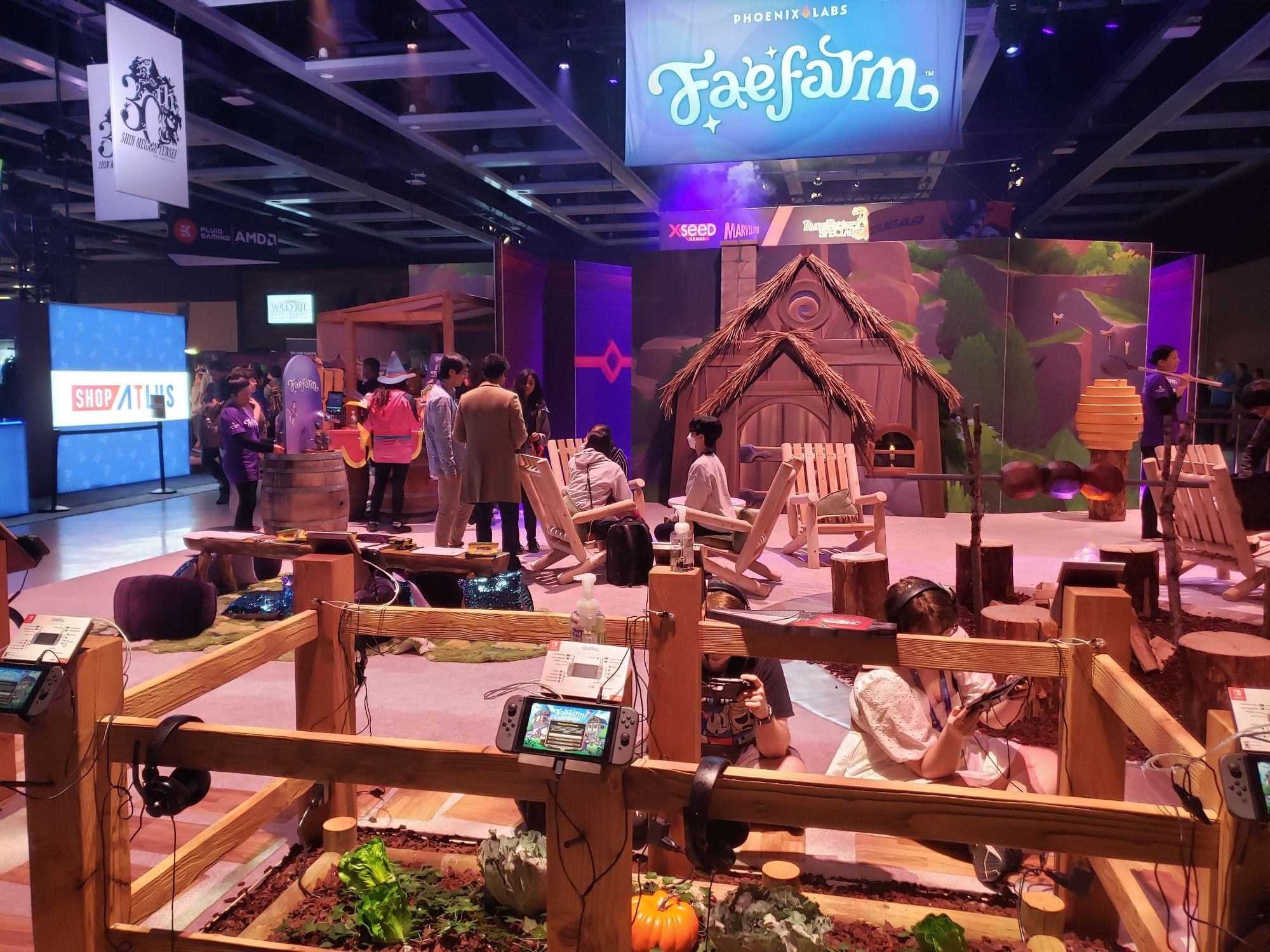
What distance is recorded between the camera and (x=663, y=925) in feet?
7.39

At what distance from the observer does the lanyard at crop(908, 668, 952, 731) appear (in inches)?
123

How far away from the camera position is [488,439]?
7.40 m

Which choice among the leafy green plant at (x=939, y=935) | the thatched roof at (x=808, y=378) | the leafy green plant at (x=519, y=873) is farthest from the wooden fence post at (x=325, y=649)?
the thatched roof at (x=808, y=378)

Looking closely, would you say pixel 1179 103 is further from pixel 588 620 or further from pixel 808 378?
pixel 588 620

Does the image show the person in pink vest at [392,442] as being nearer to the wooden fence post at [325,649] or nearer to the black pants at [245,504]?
the black pants at [245,504]

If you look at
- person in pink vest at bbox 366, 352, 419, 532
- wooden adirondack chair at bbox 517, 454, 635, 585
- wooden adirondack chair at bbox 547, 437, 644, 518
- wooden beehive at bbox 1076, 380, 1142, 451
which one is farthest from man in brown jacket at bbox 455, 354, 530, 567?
wooden beehive at bbox 1076, 380, 1142, 451

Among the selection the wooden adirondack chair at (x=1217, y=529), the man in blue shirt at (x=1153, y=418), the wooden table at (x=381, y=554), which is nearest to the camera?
the wooden table at (x=381, y=554)

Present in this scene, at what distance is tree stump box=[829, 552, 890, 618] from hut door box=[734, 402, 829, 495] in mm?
5171

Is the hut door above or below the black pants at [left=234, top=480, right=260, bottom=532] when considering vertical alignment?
above

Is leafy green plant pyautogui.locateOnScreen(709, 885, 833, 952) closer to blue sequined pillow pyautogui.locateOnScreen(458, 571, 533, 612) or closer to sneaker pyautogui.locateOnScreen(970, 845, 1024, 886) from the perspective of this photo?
sneaker pyautogui.locateOnScreen(970, 845, 1024, 886)

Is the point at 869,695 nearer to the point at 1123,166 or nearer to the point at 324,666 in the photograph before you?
the point at 324,666

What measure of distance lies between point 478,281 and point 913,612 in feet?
43.6

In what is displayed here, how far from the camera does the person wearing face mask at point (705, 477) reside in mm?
6816

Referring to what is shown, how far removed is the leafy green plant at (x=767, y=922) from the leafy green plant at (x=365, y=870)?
922 mm
